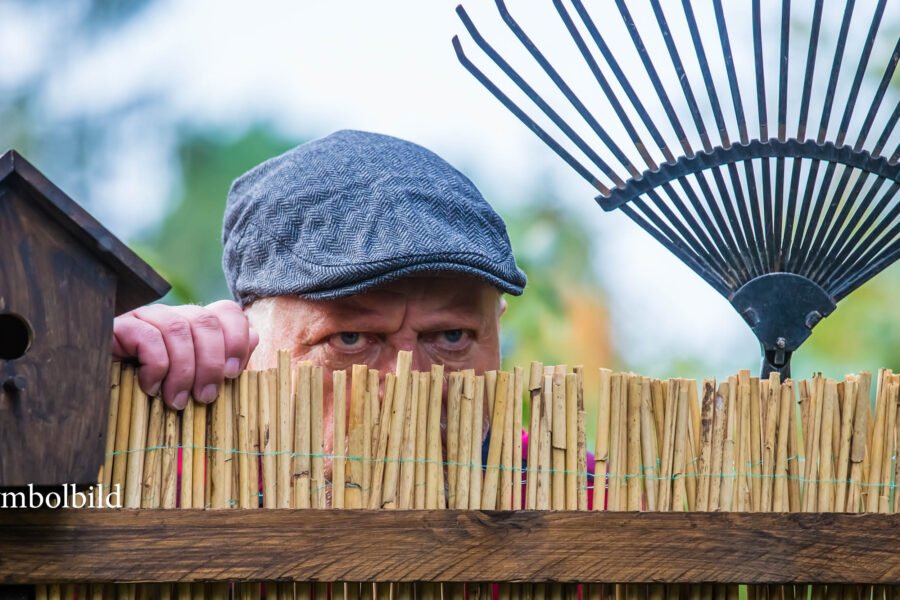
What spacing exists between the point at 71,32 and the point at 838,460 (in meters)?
9.74

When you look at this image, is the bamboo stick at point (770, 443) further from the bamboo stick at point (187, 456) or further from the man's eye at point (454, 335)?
the bamboo stick at point (187, 456)

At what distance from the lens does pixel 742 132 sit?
6.46 ft

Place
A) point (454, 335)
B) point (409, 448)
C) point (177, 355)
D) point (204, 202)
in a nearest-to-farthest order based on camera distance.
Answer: point (177, 355)
point (409, 448)
point (454, 335)
point (204, 202)

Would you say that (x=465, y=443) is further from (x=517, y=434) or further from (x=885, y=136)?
(x=885, y=136)

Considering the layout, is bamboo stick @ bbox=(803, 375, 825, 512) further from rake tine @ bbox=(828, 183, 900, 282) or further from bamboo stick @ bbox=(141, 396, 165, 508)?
bamboo stick @ bbox=(141, 396, 165, 508)

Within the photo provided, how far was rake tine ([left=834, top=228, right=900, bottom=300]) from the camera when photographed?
1.95 metres

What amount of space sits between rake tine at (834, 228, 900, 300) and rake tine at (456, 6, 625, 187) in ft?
1.44

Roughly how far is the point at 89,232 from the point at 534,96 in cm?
85

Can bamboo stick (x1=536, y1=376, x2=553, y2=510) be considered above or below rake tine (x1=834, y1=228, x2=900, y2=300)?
below

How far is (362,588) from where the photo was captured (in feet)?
5.45

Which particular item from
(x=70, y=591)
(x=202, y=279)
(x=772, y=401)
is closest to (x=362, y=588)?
(x=70, y=591)

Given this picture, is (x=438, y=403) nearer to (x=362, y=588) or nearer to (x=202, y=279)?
(x=362, y=588)

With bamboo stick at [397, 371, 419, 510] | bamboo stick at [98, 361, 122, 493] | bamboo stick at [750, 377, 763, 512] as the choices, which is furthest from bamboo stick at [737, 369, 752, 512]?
bamboo stick at [98, 361, 122, 493]

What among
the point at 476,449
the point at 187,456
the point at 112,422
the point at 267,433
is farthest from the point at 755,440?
Result: the point at 112,422
